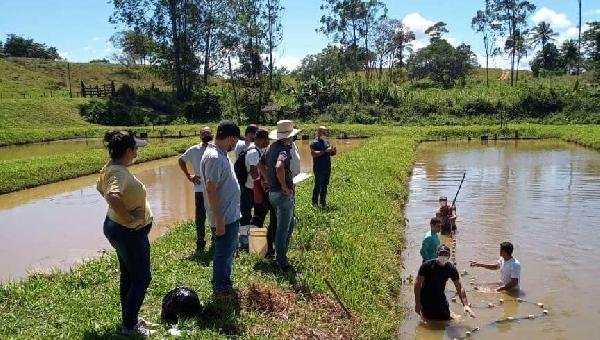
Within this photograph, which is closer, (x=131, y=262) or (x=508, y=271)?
(x=131, y=262)

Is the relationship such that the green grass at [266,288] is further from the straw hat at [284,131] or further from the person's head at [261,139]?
the straw hat at [284,131]

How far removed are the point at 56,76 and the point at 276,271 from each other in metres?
68.6

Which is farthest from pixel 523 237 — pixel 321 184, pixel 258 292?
pixel 258 292

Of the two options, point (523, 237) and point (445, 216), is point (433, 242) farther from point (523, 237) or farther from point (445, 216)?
point (523, 237)

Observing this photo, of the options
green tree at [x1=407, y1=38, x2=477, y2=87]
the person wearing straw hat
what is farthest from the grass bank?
green tree at [x1=407, y1=38, x2=477, y2=87]

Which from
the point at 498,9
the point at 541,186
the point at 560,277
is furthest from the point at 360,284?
the point at 498,9

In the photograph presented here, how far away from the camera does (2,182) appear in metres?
19.3

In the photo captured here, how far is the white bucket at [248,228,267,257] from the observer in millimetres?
8438

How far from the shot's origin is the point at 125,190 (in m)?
5.14

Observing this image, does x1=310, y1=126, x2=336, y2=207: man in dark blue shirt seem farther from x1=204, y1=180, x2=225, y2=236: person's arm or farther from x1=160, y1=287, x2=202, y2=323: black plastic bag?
x1=160, y1=287, x2=202, y2=323: black plastic bag

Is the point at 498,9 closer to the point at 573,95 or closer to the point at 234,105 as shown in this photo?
the point at 573,95

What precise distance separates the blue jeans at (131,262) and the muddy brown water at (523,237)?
147 inches

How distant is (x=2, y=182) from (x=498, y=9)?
6393 centimetres

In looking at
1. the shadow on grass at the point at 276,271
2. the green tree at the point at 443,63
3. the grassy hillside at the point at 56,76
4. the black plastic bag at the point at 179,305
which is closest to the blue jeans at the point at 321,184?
the shadow on grass at the point at 276,271
